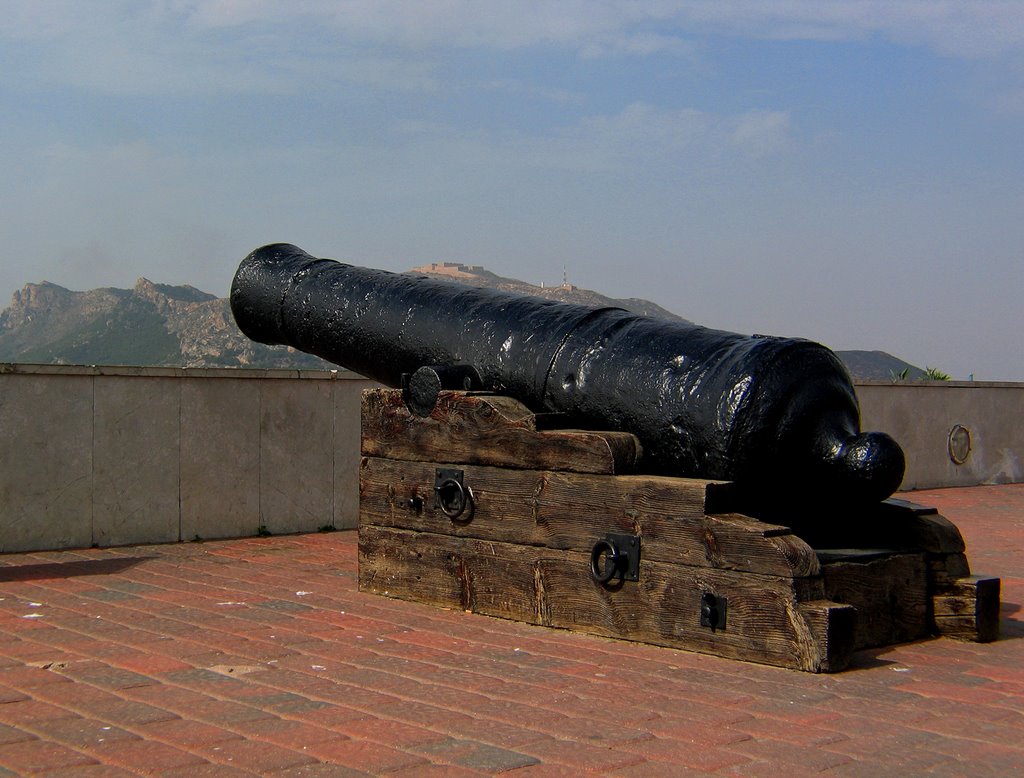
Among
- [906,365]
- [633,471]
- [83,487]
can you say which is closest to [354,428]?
[83,487]

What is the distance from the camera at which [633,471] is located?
5148mm

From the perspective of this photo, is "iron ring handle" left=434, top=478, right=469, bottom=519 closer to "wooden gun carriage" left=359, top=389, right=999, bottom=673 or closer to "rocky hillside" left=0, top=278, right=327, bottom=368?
"wooden gun carriage" left=359, top=389, right=999, bottom=673

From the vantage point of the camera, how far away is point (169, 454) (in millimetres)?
8570

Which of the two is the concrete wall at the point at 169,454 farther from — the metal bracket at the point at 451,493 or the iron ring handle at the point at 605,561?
the iron ring handle at the point at 605,561

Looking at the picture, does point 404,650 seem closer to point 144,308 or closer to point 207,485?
point 207,485

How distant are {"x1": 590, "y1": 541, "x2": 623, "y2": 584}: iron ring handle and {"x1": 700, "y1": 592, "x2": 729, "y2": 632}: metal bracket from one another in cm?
41

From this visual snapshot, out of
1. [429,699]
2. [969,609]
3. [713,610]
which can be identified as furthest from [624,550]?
[969,609]

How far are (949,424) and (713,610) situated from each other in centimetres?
1074

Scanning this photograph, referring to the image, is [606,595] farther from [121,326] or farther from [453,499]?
[121,326]

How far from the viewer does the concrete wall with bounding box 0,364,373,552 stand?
26.2 feet

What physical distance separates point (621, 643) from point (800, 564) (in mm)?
896

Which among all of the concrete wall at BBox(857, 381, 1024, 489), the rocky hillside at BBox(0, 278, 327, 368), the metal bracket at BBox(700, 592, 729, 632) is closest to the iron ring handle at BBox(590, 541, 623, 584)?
the metal bracket at BBox(700, 592, 729, 632)

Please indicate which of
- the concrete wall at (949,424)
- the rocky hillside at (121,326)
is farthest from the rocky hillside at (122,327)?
the concrete wall at (949,424)

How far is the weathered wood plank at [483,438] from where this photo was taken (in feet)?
16.9
